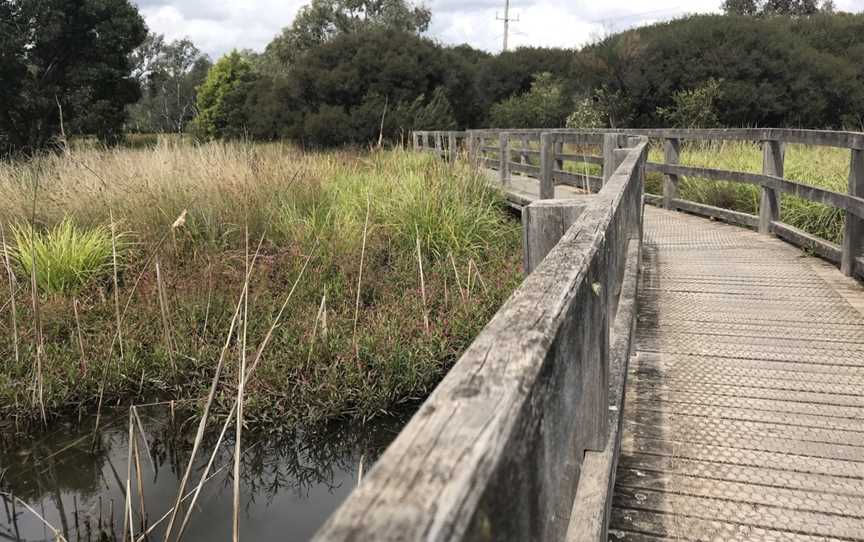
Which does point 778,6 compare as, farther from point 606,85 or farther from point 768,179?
point 768,179

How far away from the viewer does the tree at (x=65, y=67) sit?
2625 cm

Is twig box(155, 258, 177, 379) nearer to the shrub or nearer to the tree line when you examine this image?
the tree line

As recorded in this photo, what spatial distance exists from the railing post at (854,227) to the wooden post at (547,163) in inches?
151

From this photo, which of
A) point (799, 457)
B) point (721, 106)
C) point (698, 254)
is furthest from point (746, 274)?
point (721, 106)

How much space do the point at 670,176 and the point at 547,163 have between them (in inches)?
71.1

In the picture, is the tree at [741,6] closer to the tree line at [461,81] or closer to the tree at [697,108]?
the tree line at [461,81]

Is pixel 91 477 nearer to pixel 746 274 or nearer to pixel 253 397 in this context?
pixel 253 397

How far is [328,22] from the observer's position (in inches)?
2046

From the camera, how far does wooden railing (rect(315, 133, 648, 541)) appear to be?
0.64 meters

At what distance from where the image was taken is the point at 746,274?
5.84 m

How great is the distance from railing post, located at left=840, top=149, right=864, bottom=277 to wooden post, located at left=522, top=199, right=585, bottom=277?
389 cm

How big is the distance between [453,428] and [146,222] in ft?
25.4

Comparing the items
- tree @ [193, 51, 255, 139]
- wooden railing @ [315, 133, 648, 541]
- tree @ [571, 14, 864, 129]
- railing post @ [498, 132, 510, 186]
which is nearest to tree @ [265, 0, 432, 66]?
tree @ [193, 51, 255, 139]

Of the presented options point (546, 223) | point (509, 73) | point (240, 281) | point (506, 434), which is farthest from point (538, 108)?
point (506, 434)
